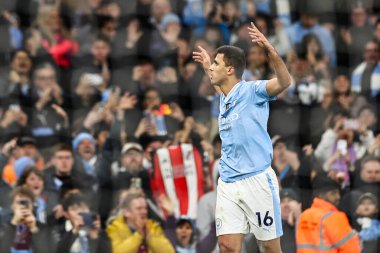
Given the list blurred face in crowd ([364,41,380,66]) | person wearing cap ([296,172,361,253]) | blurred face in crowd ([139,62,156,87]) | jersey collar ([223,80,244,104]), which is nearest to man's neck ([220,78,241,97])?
jersey collar ([223,80,244,104])

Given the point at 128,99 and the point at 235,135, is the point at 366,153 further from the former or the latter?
the point at 235,135

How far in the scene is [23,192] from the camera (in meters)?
8.21

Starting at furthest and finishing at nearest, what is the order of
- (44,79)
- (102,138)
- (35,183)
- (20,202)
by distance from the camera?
1. (44,79)
2. (102,138)
3. (35,183)
4. (20,202)

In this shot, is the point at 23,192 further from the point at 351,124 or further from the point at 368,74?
the point at 368,74

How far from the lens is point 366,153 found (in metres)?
9.05

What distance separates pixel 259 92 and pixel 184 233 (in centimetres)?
235

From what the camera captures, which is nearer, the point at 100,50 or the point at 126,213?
the point at 126,213

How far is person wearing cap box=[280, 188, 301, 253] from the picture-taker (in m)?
8.20

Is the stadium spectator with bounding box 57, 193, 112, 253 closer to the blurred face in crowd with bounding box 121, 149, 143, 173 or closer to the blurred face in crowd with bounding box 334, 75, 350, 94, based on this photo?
the blurred face in crowd with bounding box 121, 149, 143, 173

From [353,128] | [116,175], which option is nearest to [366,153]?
[353,128]

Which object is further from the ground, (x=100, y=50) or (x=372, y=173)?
(x=100, y=50)

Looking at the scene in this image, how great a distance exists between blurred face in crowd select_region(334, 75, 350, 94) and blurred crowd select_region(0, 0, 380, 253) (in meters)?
0.01

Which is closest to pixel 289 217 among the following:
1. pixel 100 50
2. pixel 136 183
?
pixel 136 183

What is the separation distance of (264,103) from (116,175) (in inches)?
112
